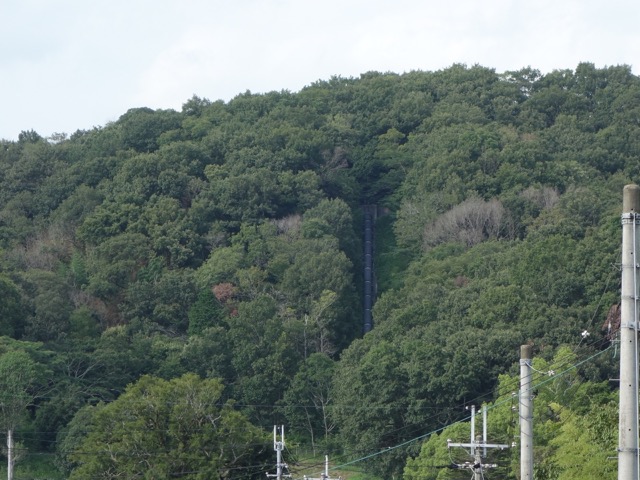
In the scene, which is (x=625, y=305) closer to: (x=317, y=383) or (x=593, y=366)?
(x=593, y=366)

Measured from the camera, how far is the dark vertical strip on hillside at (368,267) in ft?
290

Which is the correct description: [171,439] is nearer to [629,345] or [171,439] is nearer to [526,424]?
[526,424]

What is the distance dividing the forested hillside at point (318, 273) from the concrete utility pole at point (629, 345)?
18.6 metres

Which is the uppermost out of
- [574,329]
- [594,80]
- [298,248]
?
[594,80]

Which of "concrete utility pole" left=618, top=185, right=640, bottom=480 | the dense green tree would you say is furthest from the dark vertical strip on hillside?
"concrete utility pole" left=618, top=185, right=640, bottom=480

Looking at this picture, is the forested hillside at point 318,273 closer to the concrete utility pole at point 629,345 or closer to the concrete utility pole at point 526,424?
the concrete utility pole at point 526,424

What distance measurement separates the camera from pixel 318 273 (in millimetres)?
84688

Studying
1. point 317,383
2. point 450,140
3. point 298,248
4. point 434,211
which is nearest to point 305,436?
point 317,383

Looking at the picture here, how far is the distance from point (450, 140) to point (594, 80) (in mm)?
18333

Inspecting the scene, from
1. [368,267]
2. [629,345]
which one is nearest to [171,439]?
[629,345]

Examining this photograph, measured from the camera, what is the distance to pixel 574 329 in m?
68.2

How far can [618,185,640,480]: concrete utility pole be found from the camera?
24578 mm

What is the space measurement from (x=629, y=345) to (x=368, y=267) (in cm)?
6978

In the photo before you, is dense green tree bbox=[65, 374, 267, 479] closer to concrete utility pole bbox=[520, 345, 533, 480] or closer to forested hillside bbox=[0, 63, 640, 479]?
forested hillside bbox=[0, 63, 640, 479]
